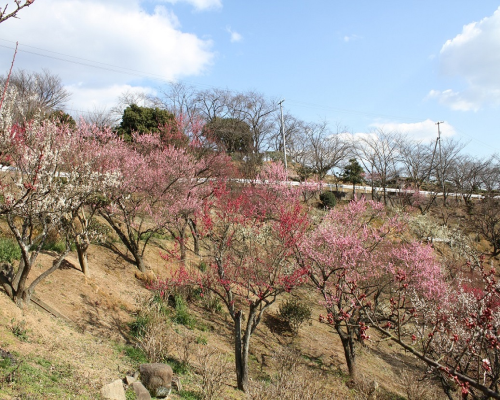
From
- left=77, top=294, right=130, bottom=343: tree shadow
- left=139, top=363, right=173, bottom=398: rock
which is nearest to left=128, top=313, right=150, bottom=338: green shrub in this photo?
left=77, top=294, right=130, bottom=343: tree shadow

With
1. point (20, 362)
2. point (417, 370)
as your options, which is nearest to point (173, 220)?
point (20, 362)

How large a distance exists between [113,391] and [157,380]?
118cm

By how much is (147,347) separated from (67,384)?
2.32m

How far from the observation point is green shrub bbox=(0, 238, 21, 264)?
8.38 metres

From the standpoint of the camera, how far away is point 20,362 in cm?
516

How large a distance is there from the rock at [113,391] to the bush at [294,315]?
25.7 feet

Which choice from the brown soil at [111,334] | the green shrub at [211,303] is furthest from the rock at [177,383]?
the green shrub at [211,303]

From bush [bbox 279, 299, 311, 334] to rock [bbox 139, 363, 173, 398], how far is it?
6.73 metres

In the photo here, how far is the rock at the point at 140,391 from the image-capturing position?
566cm

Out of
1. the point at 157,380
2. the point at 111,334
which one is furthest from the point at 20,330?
the point at 157,380

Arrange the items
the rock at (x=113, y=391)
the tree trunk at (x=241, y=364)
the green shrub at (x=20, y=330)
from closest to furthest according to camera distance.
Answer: the rock at (x=113, y=391) < the green shrub at (x=20, y=330) < the tree trunk at (x=241, y=364)

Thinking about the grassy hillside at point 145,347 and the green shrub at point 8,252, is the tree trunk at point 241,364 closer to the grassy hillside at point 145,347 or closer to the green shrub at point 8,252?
the grassy hillside at point 145,347

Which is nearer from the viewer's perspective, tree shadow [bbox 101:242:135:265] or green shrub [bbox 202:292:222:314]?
green shrub [bbox 202:292:222:314]

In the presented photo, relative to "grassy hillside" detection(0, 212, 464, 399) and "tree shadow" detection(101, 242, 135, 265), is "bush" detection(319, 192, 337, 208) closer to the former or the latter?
"grassy hillside" detection(0, 212, 464, 399)
